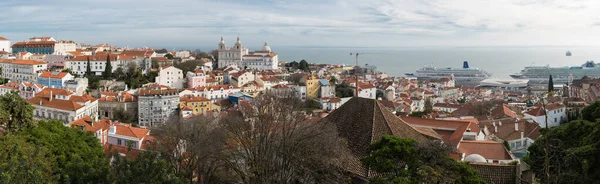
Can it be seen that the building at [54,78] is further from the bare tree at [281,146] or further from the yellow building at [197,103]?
the bare tree at [281,146]

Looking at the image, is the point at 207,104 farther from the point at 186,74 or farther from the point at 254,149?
the point at 254,149

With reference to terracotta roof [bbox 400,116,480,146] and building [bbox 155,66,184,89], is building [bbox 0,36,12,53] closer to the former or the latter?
building [bbox 155,66,184,89]

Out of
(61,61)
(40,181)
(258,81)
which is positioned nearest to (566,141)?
(40,181)

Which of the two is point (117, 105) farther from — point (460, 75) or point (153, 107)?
point (460, 75)

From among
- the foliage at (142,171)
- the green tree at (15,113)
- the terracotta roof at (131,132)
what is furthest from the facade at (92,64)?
the foliage at (142,171)

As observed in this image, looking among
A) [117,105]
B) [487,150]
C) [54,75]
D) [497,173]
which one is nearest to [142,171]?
[497,173]

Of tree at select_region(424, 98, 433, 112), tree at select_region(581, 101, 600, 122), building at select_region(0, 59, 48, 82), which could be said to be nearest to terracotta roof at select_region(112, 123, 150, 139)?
tree at select_region(581, 101, 600, 122)
